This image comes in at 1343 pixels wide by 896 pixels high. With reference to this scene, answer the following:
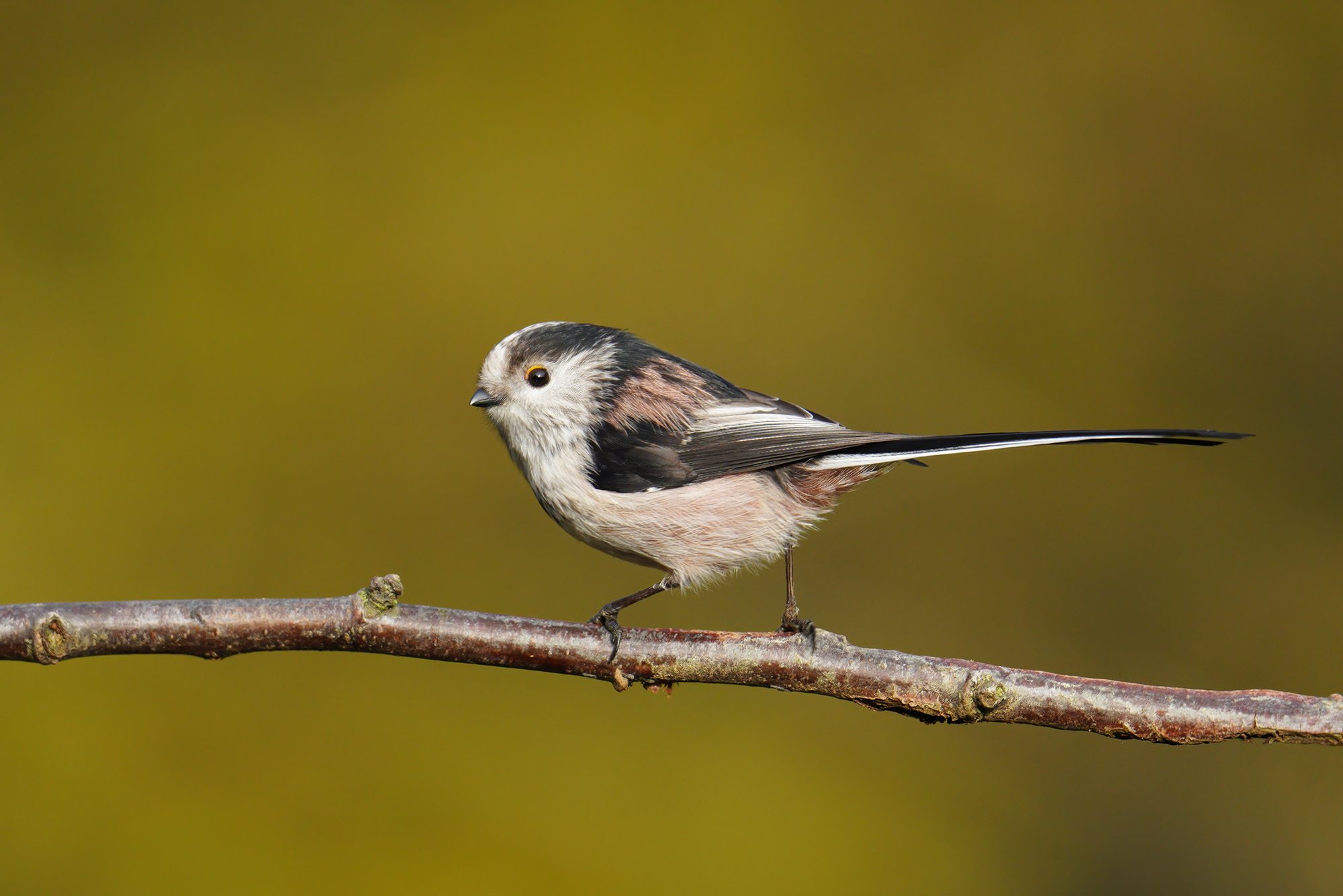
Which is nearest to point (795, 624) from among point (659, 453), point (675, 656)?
point (675, 656)

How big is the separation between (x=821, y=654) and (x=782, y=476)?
1.39 feet

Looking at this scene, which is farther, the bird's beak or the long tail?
the bird's beak

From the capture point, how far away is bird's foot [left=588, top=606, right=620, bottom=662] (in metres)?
1.69

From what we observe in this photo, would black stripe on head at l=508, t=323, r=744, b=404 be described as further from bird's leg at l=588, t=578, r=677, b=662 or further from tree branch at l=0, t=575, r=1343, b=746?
tree branch at l=0, t=575, r=1343, b=746

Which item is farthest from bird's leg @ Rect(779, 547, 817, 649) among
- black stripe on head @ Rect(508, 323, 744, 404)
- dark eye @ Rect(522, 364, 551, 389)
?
dark eye @ Rect(522, 364, 551, 389)

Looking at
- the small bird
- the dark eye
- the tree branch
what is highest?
the dark eye

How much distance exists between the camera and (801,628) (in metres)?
1.72

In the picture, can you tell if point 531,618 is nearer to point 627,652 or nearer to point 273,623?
point 627,652

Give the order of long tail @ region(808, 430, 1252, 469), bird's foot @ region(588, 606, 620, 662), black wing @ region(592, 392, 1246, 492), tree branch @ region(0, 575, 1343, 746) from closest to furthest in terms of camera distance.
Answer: long tail @ region(808, 430, 1252, 469)
tree branch @ region(0, 575, 1343, 746)
bird's foot @ region(588, 606, 620, 662)
black wing @ region(592, 392, 1246, 492)

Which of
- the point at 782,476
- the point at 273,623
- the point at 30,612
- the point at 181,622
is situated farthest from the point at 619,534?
the point at 30,612

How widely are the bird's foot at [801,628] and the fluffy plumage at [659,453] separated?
8.6 inches

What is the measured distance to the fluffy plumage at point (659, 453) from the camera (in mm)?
1834

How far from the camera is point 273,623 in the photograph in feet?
5.26

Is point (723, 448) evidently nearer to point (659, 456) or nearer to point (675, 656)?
point (659, 456)
